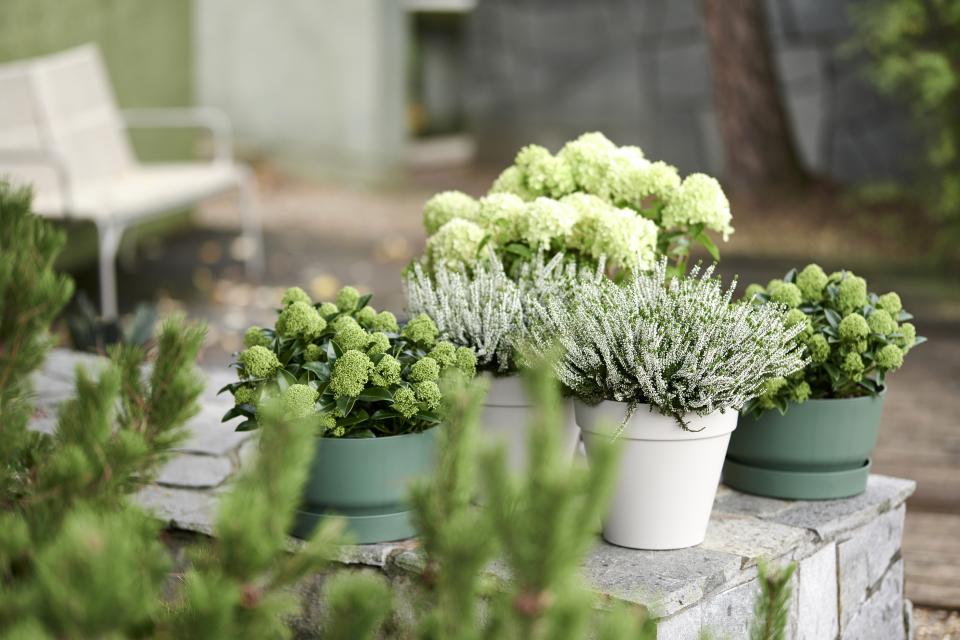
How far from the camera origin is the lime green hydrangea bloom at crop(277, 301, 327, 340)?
1764mm

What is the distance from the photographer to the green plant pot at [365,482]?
166 centimetres

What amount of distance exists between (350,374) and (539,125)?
23.4 ft

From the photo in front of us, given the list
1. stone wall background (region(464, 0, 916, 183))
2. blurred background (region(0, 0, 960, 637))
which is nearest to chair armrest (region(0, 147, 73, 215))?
blurred background (region(0, 0, 960, 637))

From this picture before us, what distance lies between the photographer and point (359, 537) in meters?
1.70

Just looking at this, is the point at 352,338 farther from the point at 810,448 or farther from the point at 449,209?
the point at 810,448

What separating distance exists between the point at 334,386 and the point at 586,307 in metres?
0.40

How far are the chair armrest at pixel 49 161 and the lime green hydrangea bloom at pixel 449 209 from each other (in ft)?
8.86

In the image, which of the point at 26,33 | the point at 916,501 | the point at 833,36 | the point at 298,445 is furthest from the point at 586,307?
the point at 833,36

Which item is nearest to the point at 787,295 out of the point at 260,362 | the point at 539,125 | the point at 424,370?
the point at 424,370

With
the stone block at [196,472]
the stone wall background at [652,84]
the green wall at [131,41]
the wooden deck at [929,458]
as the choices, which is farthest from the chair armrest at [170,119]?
the stone block at [196,472]

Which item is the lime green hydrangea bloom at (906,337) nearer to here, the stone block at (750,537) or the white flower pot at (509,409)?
the stone block at (750,537)

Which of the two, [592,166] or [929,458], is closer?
[592,166]

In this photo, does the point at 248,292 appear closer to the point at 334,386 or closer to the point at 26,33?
the point at 26,33

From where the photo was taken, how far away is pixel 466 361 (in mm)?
1751
